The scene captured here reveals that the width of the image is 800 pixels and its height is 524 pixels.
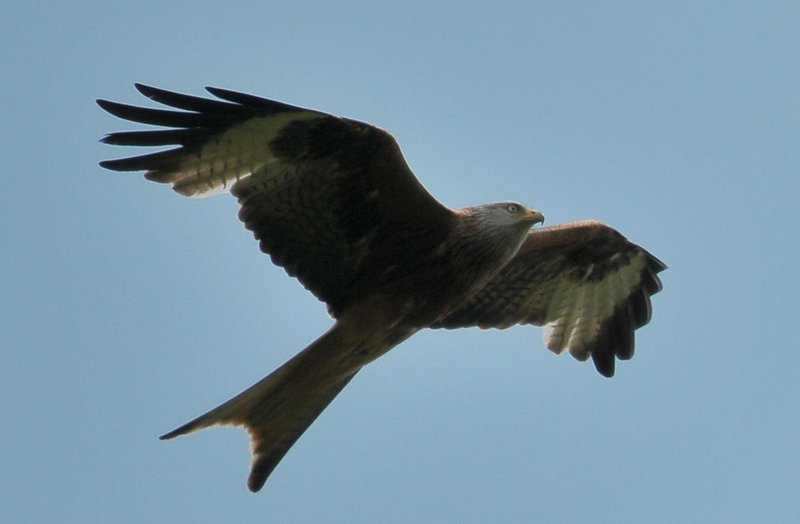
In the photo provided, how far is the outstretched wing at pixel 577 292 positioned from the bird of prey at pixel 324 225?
1112mm

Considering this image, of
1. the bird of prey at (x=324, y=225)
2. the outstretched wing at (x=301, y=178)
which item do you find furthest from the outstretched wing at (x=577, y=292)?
the outstretched wing at (x=301, y=178)

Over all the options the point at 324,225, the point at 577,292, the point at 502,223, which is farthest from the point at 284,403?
the point at 577,292

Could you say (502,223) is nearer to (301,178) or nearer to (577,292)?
(301,178)

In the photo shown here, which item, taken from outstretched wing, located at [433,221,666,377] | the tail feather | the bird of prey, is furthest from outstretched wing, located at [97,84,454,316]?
outstretched wing, located at [433,221,666,377]

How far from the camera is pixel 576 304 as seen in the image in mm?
10602

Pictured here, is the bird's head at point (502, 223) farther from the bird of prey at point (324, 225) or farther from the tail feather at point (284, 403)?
the tail feather at point (284, 403)

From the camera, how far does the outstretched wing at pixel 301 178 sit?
849cm

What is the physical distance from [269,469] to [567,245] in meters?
3.02

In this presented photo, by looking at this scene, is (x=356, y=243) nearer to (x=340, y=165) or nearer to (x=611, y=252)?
(x=340, y=165)

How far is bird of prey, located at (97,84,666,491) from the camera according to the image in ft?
27.9

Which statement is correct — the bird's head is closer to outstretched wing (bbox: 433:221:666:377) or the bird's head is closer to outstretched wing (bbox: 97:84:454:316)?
outstretched wing (bbox: 97:84:454:316)

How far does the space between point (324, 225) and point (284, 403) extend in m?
1.24

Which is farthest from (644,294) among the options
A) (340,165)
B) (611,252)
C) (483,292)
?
(340,165)

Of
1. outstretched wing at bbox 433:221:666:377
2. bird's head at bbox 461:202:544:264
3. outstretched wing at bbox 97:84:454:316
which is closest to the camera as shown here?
outstretched wing at bbox 97:84:454:316
